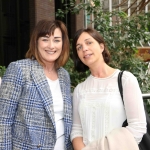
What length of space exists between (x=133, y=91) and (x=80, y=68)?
24.7 inches

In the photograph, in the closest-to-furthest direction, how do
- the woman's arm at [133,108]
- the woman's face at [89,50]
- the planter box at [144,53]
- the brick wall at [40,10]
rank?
the woman's arm at [133,108], the woman's face at [89,50], the planter box at [144,53], the brick wall at [40,10]

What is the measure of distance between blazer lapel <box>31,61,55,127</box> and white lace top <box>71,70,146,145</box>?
0.22 metres

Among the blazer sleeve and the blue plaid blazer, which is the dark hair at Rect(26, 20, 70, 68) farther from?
the blazer sleeve

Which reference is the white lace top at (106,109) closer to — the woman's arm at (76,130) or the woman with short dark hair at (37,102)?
the woman's arm at (76,130)

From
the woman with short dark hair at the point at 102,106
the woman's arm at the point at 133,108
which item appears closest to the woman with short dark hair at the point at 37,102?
the woman with short dark hair at the point at 102,106

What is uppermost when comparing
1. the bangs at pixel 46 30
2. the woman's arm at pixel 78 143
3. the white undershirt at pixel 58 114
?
the bangs at pixel 46 30

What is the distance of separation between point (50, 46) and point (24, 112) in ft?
1.76

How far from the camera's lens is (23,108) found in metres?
2.34

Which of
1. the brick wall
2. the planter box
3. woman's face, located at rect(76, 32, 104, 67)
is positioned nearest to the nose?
woman's face, located at rect(76, 32, 104, 67)

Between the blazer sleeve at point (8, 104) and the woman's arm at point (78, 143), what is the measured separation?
1.51 ft

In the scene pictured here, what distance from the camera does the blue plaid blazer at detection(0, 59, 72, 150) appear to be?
233 cm

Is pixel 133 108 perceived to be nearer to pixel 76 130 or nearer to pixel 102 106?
pixel 102 106

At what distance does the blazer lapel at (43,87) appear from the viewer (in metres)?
2.38

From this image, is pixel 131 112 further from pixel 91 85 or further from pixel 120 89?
pixel 91 85
